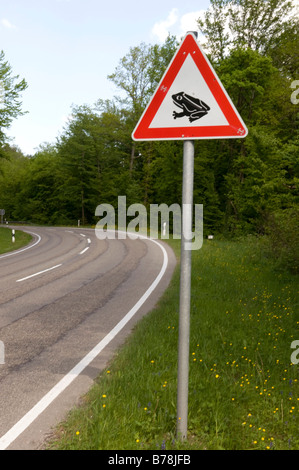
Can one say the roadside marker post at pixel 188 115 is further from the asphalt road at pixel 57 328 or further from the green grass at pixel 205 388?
the asphalt road at pixel 57 328

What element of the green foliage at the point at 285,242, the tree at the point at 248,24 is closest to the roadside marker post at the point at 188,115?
the green foliage at the point at 285,242

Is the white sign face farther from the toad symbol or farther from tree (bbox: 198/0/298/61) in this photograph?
tree (bbox: 198/0/298/61)

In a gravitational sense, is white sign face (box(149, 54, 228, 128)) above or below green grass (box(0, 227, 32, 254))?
above

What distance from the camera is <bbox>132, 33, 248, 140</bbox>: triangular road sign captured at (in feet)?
8.51

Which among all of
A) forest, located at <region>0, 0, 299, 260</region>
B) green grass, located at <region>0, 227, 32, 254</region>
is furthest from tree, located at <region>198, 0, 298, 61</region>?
green grass, located at <region>0, 227, 32, 254</region>

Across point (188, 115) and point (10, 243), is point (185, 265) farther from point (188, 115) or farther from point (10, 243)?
point (10, 243)

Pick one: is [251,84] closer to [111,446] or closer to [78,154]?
[78,154]

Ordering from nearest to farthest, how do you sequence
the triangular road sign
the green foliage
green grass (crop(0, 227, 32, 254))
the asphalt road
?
the triangular road sign, the asphalt road, the green foliage, green grass (crop(0, 227, 32, 254))

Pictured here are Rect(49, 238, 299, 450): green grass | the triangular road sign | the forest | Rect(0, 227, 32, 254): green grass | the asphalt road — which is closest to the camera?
the triangular road sign

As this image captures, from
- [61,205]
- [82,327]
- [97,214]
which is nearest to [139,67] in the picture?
[97,214]

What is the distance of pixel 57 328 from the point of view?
613cm

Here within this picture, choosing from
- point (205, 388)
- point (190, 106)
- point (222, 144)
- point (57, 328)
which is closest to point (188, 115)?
point (190, 106)

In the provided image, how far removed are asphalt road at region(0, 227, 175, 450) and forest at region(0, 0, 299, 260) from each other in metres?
6.50

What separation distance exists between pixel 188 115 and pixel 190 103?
0.30 ft
